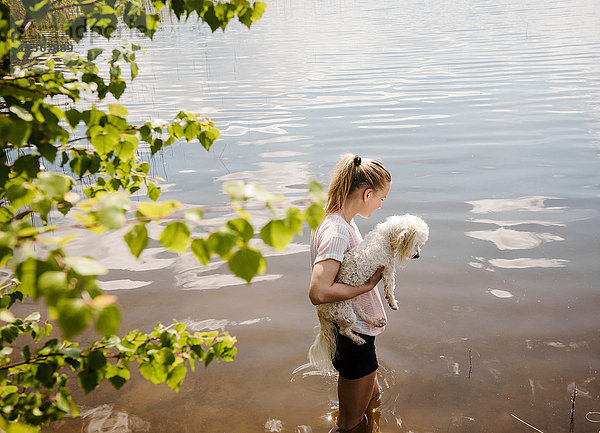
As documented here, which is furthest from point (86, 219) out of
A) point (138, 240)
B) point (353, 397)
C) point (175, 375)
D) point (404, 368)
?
point (404, 368)

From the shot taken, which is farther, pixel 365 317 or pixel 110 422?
pixel 110 422

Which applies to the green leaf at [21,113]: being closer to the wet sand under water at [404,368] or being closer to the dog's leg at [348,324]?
the dog's leg at [348,324]

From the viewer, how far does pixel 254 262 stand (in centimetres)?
130

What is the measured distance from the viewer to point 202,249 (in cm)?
137

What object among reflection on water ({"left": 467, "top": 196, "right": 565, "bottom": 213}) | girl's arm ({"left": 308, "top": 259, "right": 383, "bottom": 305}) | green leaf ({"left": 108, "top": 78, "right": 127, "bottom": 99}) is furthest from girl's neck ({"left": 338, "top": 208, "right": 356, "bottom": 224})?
reflection on water ({"left": 467, "top": 196, "right": 565, "bottom": 213})

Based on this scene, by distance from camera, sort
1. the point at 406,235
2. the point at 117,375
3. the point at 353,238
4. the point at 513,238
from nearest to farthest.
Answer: the point at 117,375 < the point at 406,235 < the point at 353,238 < the point at 513,238

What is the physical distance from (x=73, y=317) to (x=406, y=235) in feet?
8.29

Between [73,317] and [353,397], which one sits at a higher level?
[73,317]

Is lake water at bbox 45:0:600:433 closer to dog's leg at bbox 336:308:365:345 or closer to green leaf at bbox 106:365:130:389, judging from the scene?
dog's leg at bbox 336:308:365:345

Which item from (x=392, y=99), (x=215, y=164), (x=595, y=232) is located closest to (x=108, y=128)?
(x=595, y=232)

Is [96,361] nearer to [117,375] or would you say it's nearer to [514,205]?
[117,375]

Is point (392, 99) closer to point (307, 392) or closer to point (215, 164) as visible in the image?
point (215, 164)

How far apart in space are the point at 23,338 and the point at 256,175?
4888mm

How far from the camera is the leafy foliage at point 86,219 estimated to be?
118cm
